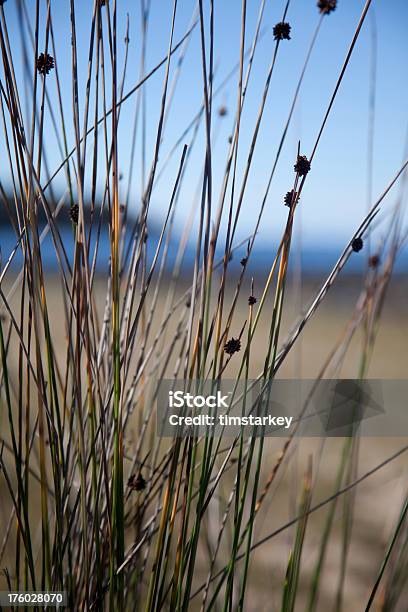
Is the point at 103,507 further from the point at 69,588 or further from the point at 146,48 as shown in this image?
the point at 146,48

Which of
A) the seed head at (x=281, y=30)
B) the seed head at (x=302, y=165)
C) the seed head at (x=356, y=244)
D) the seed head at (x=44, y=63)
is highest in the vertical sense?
the seed head at (x=281, y=30)

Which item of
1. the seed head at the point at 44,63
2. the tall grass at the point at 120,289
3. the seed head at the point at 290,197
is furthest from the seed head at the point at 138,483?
the seed head at the point at 44,63

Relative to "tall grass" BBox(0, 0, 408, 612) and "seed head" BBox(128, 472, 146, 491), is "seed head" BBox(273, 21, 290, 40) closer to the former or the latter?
"tall grass" BBox(0, 0, 408, 612)

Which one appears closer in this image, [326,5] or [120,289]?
[326,5]

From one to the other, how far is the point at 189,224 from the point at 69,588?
50cm

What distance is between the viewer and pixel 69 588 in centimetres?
64

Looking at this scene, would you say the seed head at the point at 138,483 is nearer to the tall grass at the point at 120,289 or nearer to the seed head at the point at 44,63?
the tall grass at the point at 120,289

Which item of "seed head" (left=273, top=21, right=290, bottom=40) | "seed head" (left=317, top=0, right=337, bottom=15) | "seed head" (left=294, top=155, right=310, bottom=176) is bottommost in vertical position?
"seed head" (left=294, top=155, right=310, bottom=176)

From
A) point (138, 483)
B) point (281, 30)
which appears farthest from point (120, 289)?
point (281, 30)

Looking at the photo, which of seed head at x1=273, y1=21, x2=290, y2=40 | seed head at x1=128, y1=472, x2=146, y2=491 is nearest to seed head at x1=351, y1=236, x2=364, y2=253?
seed head at x1=273, y1=21, x2=290, y2=40

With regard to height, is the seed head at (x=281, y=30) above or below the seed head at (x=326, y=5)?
below

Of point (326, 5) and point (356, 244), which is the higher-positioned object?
point (326, 5)

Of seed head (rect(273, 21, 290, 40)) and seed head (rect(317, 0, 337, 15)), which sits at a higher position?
seed head (rect(317, 0, 337, 15))

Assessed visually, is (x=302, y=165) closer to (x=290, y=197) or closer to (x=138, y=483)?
(x=290, y=197)
